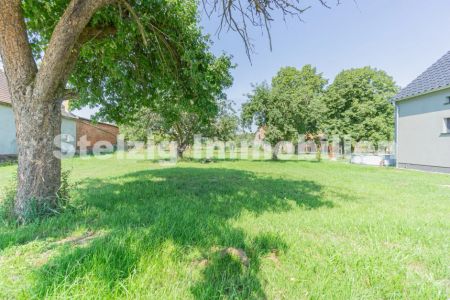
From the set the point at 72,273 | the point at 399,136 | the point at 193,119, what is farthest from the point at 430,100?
the point at 72,273

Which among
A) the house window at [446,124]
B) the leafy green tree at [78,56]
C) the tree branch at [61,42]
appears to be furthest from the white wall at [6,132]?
the house window at [446,124]

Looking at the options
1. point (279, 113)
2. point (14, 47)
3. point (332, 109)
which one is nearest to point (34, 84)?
point (14, 47)

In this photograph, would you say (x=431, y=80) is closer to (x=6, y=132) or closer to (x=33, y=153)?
(x=33, y=153)

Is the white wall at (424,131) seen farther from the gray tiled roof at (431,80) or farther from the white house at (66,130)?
the white house at (66,130)

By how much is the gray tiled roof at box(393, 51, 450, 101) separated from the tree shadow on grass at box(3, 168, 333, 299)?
13.6 metres

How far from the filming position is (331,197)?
5.62 meters

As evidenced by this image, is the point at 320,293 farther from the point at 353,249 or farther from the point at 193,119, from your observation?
the point at 193,119

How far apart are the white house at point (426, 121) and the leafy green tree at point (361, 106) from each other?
37.1ft

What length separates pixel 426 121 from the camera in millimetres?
13359

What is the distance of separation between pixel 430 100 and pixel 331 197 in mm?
13158

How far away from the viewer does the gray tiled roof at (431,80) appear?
12.6 m

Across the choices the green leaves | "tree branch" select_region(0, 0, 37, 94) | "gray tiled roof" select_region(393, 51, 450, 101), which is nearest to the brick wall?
the green leaves

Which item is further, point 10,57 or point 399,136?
point 399,136

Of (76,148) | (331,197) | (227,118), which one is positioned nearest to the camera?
(331,197)
